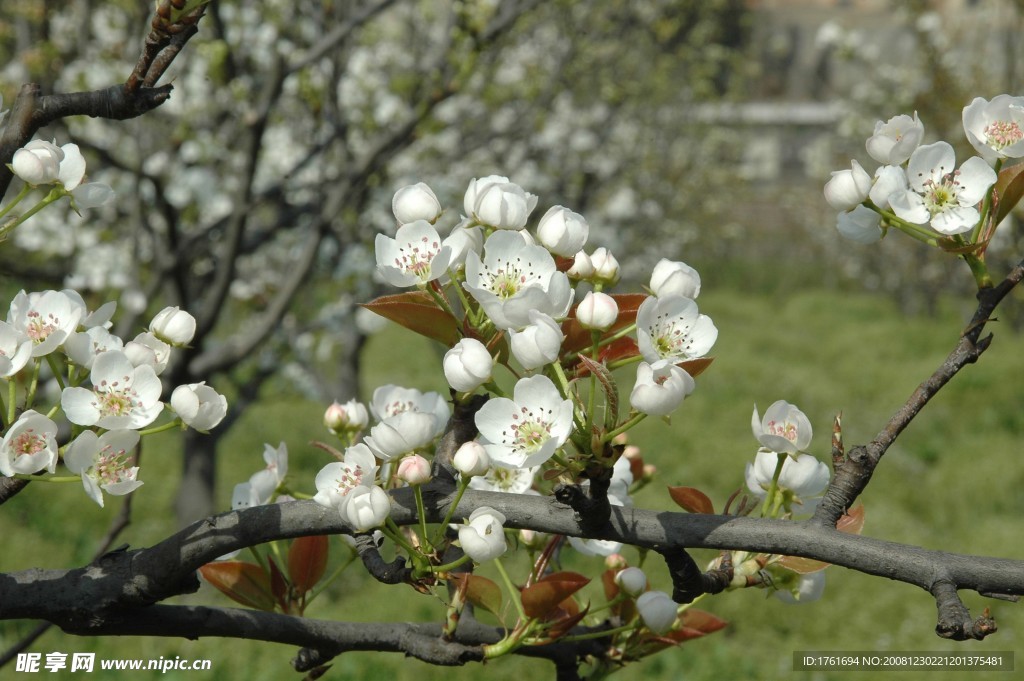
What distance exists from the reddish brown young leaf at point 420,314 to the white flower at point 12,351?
0.32 metres

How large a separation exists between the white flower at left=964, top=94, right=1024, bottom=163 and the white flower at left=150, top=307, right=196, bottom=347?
0.88 metres

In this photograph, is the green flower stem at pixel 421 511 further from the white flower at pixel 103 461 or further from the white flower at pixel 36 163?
the white flower at pixel 36 163

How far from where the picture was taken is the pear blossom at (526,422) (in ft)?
2.86

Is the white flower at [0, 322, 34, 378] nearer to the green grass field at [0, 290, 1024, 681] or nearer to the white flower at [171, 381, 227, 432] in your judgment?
the white flower at [171, 381, 227, 432]

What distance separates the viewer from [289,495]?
1231 millimetres

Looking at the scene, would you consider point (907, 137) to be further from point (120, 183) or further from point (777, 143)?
point (777, 143)

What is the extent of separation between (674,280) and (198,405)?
0.50 meters

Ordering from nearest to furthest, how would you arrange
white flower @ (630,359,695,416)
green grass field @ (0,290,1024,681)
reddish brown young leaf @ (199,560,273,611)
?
white flower @ (630,359,695,416)
reddish brown young leaf @ (199,560,273,611)
green grass field @ (0,290,1024,681)

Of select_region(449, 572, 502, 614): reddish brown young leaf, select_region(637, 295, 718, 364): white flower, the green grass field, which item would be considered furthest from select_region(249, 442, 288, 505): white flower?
the green grass field

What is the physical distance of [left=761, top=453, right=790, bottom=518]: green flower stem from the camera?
1.04 metres

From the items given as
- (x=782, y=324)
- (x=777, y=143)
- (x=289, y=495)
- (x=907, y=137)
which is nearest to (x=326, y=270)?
(x=289, y=495)

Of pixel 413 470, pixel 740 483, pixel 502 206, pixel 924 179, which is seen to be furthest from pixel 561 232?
pixel 740 483

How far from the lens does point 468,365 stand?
2.92 feet

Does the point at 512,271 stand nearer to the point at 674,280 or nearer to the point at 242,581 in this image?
the point at 674,280
